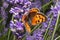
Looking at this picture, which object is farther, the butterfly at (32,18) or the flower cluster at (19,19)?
the flower cluster at (19,19)

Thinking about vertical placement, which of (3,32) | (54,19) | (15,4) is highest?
(15,4)

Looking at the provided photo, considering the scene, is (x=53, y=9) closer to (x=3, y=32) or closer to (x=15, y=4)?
(x=15, y=4)

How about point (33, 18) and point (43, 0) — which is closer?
point (33, 18)

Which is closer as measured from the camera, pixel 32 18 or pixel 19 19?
pixel 32 18

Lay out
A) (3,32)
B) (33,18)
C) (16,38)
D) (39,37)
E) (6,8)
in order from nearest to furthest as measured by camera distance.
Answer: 1. (33,18)
2. (16,38)
3. (39,37)
4. (3,32)
5. (6,8)

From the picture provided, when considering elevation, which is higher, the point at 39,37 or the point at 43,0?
the point at 43,0

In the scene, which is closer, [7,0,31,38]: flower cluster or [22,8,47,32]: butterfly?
[22,8,47,32]: butterfly

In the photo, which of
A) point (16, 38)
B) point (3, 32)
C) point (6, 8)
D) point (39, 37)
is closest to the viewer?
point (16, 38)

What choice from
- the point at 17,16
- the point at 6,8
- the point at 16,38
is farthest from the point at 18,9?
the point at 6,8
